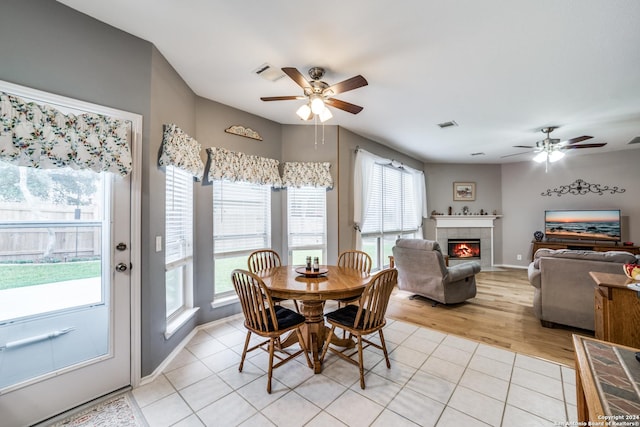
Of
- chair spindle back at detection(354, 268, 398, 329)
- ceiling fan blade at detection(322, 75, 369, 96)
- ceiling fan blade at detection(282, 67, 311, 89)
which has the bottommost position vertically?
chair spindle back at detection(354, 268, 398, 329)

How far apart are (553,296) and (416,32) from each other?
327 cm

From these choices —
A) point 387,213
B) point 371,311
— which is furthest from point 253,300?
point 387,213

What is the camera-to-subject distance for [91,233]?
192 centimetres

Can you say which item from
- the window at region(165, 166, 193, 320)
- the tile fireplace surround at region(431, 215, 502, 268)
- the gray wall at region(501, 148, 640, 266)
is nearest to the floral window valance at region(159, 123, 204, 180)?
the window at region(165, 166, 193, 320)

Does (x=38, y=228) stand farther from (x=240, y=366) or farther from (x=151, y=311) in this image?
(x=240, y=366)

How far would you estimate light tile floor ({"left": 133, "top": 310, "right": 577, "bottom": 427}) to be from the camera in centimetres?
173

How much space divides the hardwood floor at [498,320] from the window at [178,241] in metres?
2.63

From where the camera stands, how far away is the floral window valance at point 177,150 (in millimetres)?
2266

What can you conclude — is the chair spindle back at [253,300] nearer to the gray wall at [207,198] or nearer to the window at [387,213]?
the gray wall at [207,198]

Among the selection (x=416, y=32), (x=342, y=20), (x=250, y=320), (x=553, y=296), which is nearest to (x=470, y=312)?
(x=553, y=296)

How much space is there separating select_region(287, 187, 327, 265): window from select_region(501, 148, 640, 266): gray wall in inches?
212

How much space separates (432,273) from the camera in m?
3.76

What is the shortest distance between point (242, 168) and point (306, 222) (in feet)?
4.10

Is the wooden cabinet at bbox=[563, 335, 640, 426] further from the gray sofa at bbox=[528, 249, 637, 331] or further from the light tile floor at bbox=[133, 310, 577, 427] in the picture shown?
the gray sofa at bbox=[528, 249, 637, 331]
